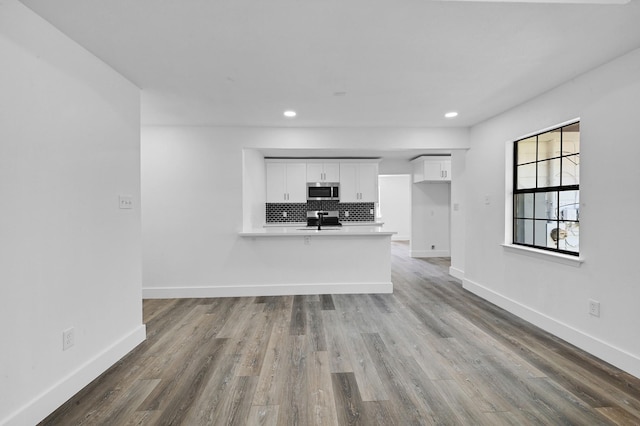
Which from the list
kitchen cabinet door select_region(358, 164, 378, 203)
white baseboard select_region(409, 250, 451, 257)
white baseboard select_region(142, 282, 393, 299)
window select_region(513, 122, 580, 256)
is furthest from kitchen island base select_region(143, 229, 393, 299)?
white baseboard select_region(409, 250, 451, 257)

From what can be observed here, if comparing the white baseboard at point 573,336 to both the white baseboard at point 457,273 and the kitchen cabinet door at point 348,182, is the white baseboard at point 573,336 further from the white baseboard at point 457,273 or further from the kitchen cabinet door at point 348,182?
the kitchen cabinet door at point 348,182

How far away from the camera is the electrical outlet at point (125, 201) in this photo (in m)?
2.69

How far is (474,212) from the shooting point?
14.9ft

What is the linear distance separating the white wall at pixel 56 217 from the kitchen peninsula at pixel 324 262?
6.53 feet

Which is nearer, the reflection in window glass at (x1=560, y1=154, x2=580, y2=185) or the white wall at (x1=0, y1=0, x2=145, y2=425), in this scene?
the white wall at (x1=0, y1=0, x2=145, y2=425)

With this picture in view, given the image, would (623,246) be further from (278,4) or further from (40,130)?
(40,130)

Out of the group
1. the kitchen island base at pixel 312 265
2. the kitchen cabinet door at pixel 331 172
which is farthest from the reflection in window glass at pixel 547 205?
the kitchen cabinet door at pixel 331 172

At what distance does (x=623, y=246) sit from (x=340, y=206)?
5.05 metres

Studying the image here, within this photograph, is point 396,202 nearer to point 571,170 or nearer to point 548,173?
point 548,173

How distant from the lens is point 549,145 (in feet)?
11.2

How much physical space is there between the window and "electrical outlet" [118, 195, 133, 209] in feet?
13.5

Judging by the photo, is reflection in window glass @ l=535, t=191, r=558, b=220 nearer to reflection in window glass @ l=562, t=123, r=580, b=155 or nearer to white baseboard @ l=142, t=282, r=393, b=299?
reflection in window glass @ l=562, t=123, r=580, b=155

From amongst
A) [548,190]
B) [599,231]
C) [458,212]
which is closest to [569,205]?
[548,190]

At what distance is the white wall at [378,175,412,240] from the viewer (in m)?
11.3
